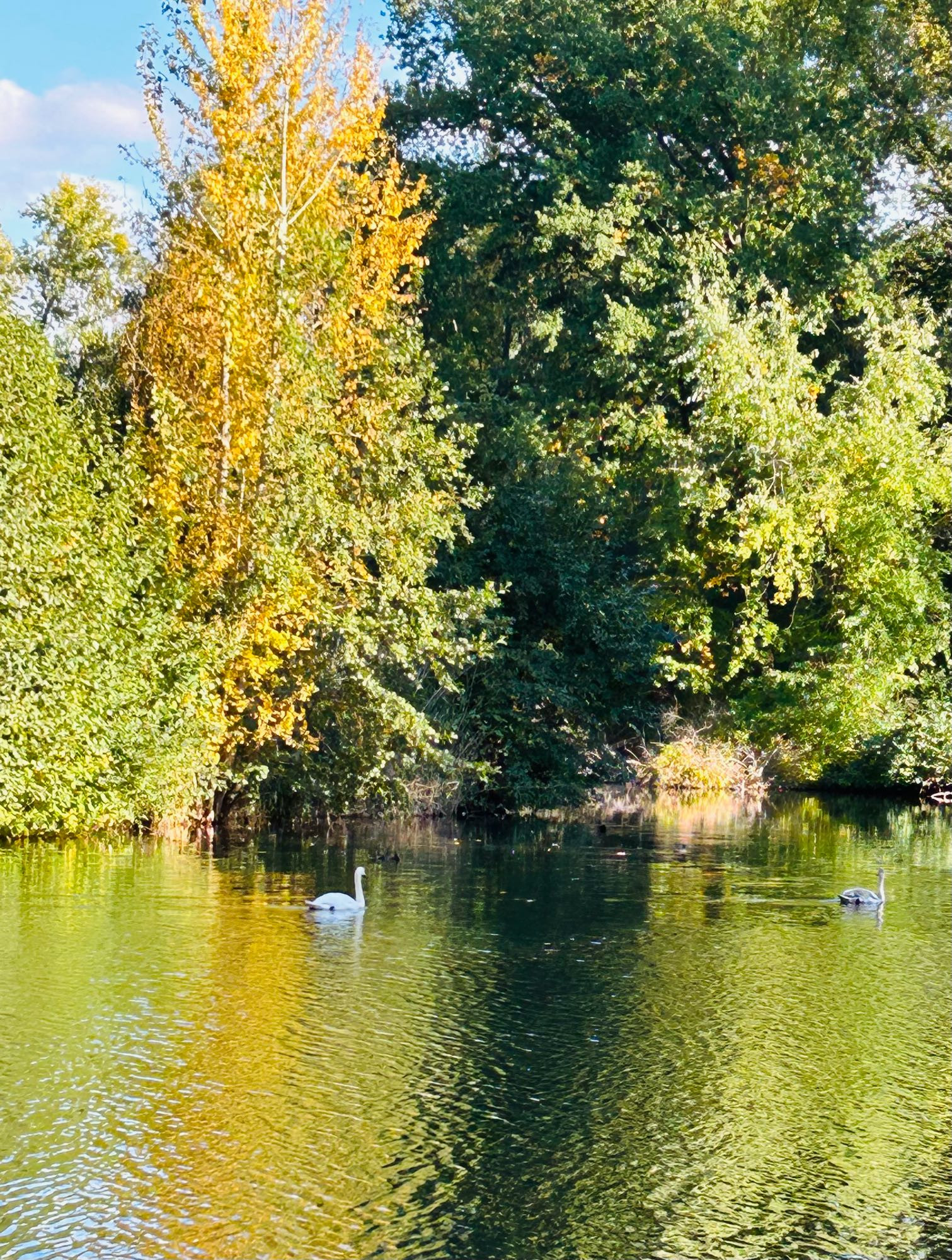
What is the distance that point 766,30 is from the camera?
1503 inches

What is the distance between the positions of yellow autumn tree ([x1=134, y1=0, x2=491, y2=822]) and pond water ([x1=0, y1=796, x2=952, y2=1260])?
501 cm

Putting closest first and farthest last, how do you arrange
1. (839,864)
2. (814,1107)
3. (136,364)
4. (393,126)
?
(814,1107) < (839,864) < (136,364) < (393,126)

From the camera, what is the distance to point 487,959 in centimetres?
1444

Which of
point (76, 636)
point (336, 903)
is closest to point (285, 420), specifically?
point (76, 636)

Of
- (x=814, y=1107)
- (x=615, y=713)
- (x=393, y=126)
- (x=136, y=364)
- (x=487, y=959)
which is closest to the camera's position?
(x=814, y=1107)

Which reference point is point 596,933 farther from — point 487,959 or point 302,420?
point 302,420

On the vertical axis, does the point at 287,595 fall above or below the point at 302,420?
below

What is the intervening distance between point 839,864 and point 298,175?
1356 cm

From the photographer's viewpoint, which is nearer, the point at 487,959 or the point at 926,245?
the point at 487,959

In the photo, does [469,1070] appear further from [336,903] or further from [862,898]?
[862,898]

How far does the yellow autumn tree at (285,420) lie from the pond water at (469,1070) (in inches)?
197

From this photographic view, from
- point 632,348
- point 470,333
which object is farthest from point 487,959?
point 470,333

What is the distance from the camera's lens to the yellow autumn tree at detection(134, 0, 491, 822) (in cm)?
2305

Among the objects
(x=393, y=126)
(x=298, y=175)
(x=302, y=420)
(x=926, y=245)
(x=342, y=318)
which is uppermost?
(x=393, y=126)
